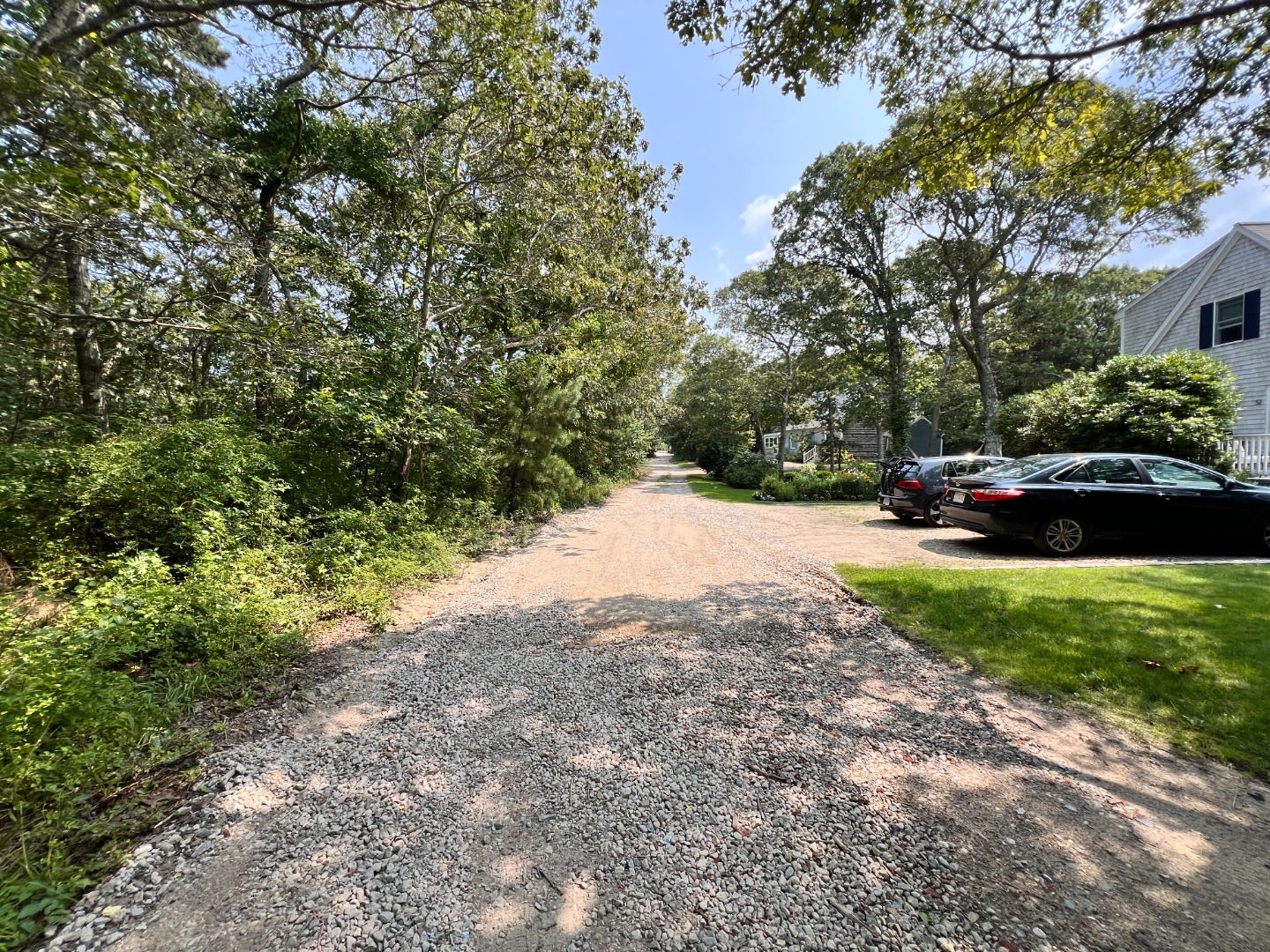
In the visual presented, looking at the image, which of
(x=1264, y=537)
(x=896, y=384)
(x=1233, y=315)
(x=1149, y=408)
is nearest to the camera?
(x=1264, y=537)

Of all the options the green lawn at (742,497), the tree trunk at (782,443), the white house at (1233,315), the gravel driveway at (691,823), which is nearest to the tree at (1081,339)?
the white house at (1233,315)

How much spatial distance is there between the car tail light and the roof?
569 inches

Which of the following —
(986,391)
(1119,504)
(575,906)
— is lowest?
(575,906)

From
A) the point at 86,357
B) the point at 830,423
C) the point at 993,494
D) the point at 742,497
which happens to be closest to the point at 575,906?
the point at 993,494

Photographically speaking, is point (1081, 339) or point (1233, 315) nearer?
point (1233, 315)

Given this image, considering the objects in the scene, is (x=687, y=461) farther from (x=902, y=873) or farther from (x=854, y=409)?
(x=902, y=873)

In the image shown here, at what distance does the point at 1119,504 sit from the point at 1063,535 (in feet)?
2.74

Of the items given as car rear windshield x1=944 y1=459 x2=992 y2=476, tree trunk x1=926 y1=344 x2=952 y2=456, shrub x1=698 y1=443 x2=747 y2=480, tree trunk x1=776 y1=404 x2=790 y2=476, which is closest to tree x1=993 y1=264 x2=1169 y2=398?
tree trunk x1=926 y1=344 x2=952 y2=456

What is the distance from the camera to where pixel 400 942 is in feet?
5.31

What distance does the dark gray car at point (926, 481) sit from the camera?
31.6 feet

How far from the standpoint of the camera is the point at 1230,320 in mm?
13250

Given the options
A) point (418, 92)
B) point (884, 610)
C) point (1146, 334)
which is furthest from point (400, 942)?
point (1146, 334)

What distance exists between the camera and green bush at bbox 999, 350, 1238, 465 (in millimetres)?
9516

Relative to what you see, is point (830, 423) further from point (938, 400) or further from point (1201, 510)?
point (1201, 510)
